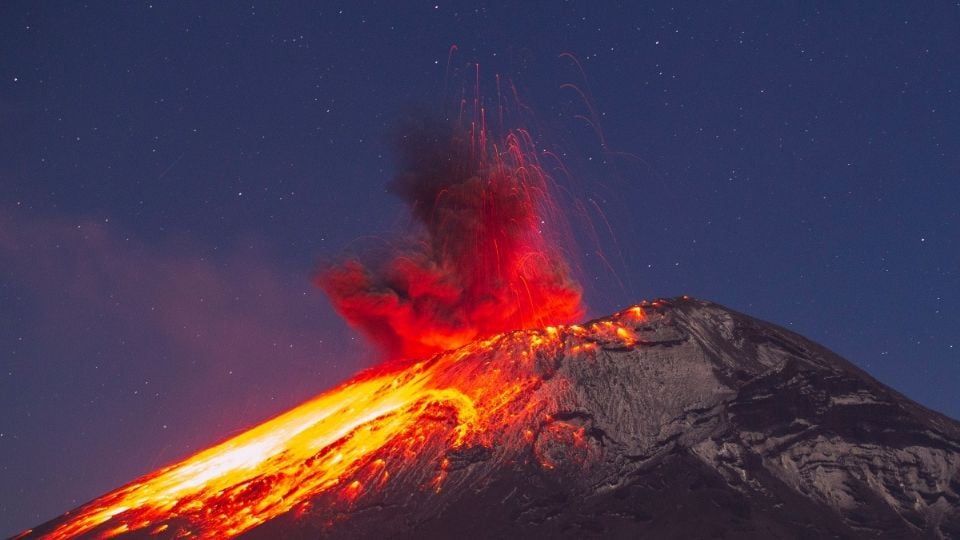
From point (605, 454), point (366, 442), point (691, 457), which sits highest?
point (366, 442)

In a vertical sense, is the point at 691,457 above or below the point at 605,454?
below

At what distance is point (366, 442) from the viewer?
2697cm

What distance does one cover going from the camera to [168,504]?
2766 centimetres

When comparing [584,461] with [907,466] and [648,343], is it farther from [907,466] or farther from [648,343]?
[907,466]

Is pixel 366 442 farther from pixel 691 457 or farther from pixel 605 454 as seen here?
pixel 691 457

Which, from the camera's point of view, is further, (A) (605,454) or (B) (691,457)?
(A) (605,454)

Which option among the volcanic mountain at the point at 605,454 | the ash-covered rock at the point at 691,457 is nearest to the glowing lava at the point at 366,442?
the volcanic mountain at the point at 605,454

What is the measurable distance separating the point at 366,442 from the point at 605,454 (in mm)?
7520

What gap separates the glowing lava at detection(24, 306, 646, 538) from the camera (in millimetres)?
25062

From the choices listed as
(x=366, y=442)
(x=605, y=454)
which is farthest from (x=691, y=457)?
(x=366, y=442)

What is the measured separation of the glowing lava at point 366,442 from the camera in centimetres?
2506

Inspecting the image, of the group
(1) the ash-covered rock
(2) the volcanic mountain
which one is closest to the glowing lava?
(2) the volcanic mountain

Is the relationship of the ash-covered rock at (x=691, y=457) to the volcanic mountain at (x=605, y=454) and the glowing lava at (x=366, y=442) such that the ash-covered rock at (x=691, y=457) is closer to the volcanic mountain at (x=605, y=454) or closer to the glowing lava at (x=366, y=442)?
the volcanic mountain at (x=605, y=454)

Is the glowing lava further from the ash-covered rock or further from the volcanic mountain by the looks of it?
the ash-covered rock
